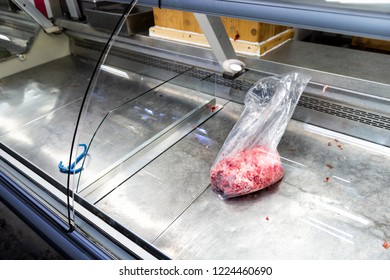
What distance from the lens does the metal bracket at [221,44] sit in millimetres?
1479

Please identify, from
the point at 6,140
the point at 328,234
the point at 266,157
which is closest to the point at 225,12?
the point at 266,157

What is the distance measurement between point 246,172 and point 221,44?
0.77 m

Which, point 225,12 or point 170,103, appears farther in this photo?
point 170,103

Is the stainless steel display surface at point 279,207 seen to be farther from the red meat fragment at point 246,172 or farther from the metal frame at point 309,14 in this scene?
the metal frame at point 309,14

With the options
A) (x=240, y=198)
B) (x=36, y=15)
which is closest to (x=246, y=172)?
(x=240, y=198)

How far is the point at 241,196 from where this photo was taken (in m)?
1.20

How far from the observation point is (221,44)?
5.22 ft

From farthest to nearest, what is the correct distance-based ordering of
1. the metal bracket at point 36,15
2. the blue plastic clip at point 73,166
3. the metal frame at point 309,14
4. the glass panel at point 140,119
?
the metal bracket at point 36,15 → the glass panel at point 140,119 → the blue plastic clip at point 73,166 → the metal frame at point 309,14

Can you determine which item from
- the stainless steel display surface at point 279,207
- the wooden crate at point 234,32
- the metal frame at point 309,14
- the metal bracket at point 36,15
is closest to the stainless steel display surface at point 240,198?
the stainless steel display surface at point 279,207

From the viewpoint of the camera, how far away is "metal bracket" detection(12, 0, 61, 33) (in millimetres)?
2445

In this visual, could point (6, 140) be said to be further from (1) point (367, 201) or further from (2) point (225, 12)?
(1) point (367, 201)

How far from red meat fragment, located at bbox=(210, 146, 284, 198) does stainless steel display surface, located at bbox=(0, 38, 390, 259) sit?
0.15 feet

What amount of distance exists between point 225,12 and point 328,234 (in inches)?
32.2
